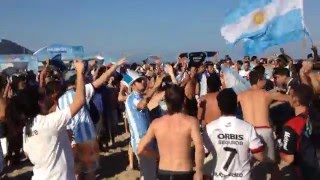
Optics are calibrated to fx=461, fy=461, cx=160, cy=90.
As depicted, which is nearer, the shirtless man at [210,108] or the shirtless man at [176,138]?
the shirtless man at [176,138]

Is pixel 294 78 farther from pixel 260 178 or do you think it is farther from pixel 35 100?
pixel 35 100

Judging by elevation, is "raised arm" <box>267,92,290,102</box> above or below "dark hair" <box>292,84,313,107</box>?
below

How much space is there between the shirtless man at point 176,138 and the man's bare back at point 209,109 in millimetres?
2153

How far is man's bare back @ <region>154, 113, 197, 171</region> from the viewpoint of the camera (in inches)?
169

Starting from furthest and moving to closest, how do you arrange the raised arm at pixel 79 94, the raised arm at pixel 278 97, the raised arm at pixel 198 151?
the raised arm at pixel 278 97, the raised arm at pixel 198 151, the raised arm at pixel 79 94

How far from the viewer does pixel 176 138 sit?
4.29 metres

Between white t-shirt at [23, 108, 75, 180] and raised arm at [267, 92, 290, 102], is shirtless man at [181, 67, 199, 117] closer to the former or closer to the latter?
raised arm at [267, 92, 290, 102]

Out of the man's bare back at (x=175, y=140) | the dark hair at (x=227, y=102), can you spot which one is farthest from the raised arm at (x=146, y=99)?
the dark hair at (x=227, y=102)

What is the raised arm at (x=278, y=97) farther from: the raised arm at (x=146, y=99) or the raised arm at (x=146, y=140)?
the raised arm at (x=146, y=140)

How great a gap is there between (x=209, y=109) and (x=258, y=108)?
790mm

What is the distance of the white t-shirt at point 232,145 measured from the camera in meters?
4.25

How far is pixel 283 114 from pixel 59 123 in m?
4.82

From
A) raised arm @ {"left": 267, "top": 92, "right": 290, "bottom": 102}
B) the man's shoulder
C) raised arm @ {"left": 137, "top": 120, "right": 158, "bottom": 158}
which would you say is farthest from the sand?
the man's shoulder

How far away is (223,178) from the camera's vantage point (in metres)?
4.36
